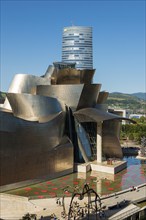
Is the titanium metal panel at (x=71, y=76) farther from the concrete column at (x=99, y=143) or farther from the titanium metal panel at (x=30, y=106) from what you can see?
the titanium metal panel at (x=30, y=106)

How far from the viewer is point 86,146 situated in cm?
4188

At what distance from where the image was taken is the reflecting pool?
30.0 metres

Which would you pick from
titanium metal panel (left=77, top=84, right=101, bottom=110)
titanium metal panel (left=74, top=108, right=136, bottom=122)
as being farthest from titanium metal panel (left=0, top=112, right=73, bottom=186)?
titanium metal panel (left=77, top=84, right=101, bottom=110)

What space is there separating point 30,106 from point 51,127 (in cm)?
322

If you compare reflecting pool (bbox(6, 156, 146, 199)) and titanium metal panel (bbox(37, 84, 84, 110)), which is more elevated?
titanium metal panel (bbox(37, 84, 84, 110))

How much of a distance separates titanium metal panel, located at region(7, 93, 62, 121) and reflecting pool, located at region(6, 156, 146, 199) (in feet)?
23.8

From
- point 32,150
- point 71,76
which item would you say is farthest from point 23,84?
point 32,150

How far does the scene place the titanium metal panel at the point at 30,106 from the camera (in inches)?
1352

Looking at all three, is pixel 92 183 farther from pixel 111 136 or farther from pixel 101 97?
pixel 101 97

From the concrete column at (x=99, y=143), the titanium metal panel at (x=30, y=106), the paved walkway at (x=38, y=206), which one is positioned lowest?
the paved walkway at (x=38, y=206)

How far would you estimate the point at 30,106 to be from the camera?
3459 centimetres

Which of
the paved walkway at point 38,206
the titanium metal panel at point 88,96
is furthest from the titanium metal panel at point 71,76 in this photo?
the paved walkway at point 38,206

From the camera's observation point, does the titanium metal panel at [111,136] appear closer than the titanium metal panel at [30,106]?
No

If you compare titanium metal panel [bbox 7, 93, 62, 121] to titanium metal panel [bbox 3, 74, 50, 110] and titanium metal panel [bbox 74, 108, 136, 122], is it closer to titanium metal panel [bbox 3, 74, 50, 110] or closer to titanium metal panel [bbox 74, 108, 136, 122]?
titanium metal panel [bbox 3, 74, 50, 110]
